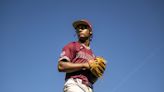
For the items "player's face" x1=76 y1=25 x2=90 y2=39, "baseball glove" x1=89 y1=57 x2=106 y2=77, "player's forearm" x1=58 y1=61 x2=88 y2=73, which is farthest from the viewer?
"player's face" x1=76 y1=25 x2=90 y2=39

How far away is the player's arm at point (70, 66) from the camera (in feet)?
18.9

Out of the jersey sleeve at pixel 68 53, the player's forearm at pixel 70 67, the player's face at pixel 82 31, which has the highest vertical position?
the player's face at pixel 82 31

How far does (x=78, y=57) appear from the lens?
616cm

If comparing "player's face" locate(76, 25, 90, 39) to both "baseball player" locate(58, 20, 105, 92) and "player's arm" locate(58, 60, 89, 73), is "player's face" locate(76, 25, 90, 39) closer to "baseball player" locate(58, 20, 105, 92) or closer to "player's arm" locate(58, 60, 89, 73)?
"baseball player" locate(58, 20, 105, 92)

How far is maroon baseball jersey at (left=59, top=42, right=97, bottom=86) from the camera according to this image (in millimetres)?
5953

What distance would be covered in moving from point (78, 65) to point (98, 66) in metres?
0.45

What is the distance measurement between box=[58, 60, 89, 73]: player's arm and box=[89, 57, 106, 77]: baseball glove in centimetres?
11

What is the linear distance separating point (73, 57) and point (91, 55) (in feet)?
1.53

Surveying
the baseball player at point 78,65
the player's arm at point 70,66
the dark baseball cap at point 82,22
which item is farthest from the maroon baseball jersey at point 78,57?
the dark baseball cap at point 82,22

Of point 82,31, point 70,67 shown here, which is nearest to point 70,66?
point 70,67

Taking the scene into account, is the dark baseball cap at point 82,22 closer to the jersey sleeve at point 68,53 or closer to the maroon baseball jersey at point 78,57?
the maroon baseball jersey at point 78,57

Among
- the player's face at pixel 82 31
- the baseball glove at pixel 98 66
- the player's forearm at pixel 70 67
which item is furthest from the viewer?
the player's face at pixel 82 31

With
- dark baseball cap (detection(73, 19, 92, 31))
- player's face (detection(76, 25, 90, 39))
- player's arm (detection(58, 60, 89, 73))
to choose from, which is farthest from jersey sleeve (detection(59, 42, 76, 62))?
dark baseball cap (detection(73, 19, 92, 31))

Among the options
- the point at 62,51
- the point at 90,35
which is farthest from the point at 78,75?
the point at 90,35
